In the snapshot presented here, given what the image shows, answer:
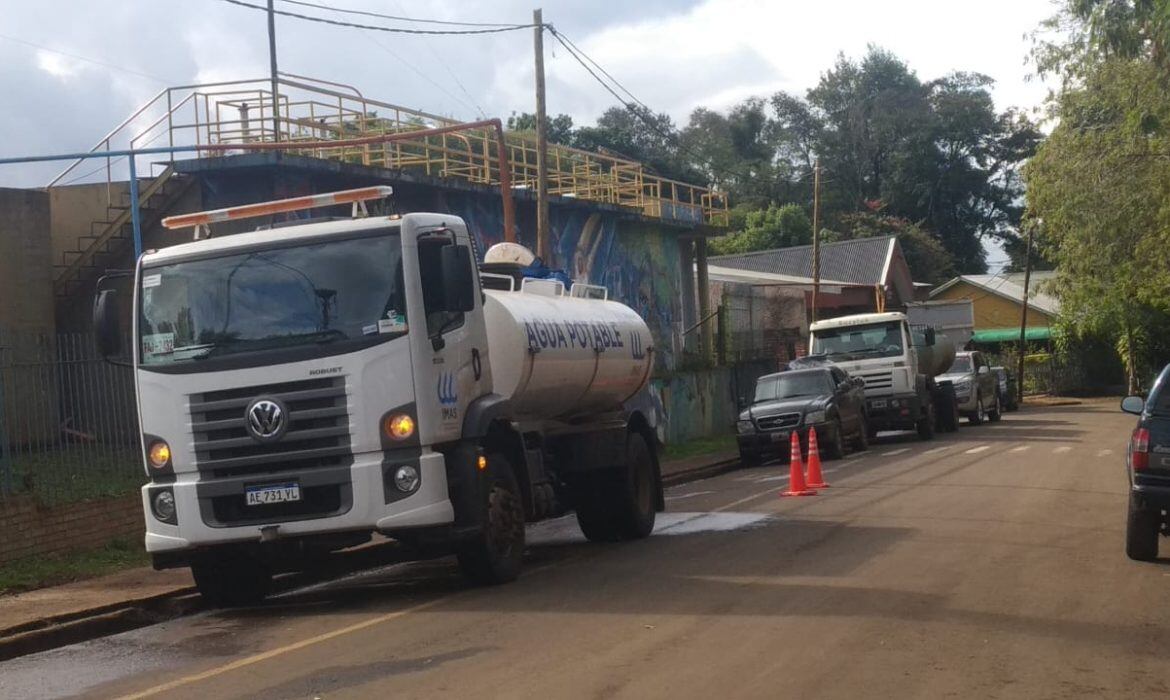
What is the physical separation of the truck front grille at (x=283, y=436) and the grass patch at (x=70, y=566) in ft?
10.9

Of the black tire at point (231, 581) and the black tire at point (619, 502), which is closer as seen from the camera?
the black tire at point (231, 581)

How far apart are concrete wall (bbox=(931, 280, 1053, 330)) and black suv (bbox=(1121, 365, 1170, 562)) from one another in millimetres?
63136

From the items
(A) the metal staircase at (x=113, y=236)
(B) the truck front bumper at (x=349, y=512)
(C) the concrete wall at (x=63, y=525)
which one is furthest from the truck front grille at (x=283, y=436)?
(A) the metal staircase at (x=113, y=236)

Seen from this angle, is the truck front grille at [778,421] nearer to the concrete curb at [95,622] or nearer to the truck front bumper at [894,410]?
the truck front bumper at [894,410]

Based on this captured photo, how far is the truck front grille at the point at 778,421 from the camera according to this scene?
26.5 metres

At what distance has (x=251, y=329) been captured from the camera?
1062cm

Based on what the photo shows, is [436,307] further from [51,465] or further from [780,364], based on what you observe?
[780,364]

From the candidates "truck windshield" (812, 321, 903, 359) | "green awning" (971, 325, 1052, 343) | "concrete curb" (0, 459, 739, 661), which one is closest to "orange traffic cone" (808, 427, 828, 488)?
"concrete curb" (0, 459, 739, 661)

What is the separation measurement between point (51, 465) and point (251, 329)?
5240mm

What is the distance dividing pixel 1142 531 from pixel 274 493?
6987 mm

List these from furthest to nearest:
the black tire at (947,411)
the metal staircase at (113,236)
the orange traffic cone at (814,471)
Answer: the black tire at (947,411) → the metal staircase at (113,236) → the orange traffic cone at (814,471)

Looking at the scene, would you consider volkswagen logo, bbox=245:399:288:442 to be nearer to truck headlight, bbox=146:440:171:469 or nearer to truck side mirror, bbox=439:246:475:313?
truck headlight, bbox=146:440:171:469

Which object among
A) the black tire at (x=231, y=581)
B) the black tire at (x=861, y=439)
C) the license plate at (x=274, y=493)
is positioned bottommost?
the black tire at (x=861, y=439)

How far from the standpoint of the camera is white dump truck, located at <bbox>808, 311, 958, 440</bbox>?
3105cm
